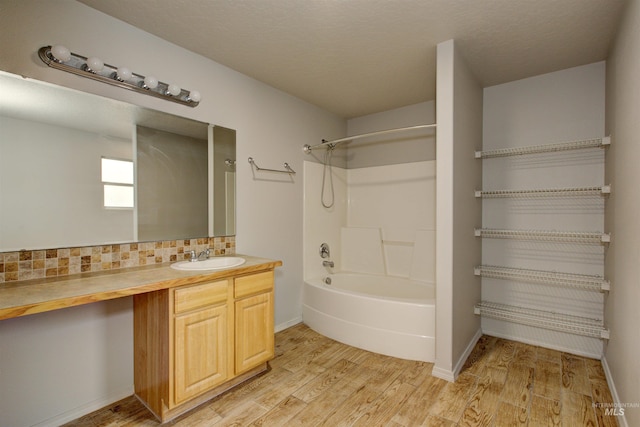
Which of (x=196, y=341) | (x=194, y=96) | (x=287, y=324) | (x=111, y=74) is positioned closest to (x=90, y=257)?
(x=196, y=341)

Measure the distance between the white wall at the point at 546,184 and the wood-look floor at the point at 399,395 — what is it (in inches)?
16.2

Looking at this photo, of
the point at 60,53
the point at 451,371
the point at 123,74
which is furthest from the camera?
the point at 451,371

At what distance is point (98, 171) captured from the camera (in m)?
1.84

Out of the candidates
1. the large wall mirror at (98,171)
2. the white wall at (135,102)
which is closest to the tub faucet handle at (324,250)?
the white wall at (135,102)

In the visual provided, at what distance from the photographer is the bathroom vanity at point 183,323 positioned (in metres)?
1.57

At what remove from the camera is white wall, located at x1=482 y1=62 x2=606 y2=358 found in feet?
8.28

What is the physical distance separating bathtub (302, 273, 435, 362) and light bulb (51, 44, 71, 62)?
8.15ft

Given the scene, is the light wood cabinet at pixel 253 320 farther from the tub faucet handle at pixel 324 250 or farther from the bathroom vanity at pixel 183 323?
the tub faucet handle at pixel 324 250

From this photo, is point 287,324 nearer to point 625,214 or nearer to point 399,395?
point 399,395

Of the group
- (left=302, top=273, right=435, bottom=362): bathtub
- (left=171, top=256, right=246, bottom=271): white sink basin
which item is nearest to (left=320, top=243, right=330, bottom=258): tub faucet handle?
(left=302, top=273, right=435, bottom=362): bathtub

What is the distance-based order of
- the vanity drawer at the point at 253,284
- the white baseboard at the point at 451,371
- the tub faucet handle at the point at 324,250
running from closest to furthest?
the vanity drawer at the point at 253,284
the white baseboard at the point at 451,371
the tub faucet handle at the point at 324,250

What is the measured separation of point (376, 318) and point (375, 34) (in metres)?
2.18

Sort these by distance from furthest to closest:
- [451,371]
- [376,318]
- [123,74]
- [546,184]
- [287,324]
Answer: [287,324] < [546,184] < [376,318] < [451,371] < [123,74]

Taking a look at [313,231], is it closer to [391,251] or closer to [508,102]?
[391,251]
